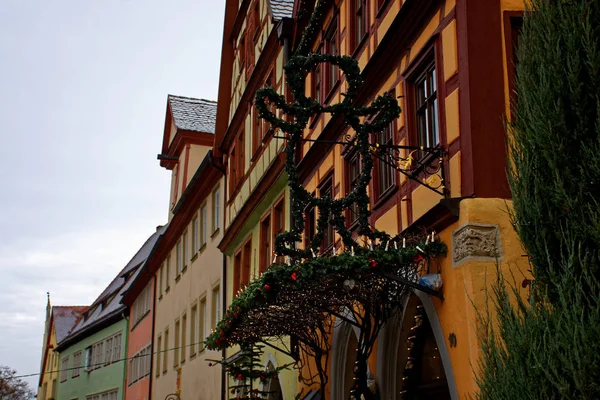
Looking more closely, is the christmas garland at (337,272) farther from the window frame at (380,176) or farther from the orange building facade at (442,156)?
the window frame at (380,176)

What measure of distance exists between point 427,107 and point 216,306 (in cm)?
1499

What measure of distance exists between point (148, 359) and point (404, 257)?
2766cm

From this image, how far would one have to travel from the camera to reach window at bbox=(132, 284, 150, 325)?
39.0 metres

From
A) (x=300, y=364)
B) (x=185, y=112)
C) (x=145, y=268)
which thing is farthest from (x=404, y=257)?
(x=145, y=268)

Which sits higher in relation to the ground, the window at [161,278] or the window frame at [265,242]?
the window at [161,278]

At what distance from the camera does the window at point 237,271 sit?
916 inches

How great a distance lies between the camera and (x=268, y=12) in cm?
2159

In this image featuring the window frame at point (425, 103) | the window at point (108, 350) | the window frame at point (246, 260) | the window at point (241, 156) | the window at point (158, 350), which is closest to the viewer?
the window frame at point (425, 103)

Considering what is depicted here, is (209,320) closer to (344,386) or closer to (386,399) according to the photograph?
(344,386)

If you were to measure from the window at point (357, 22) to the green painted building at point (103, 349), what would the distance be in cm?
2745

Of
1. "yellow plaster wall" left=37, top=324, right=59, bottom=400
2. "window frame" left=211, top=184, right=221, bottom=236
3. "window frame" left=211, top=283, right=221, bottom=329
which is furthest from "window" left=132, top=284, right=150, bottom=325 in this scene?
"yellow plaster wall" left=37, top=324, right=59, bottom=400

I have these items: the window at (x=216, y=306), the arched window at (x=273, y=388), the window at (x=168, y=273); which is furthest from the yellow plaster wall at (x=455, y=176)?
the window at (x=168, y=273)

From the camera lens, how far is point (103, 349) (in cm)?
4828

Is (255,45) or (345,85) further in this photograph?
(255,45)
